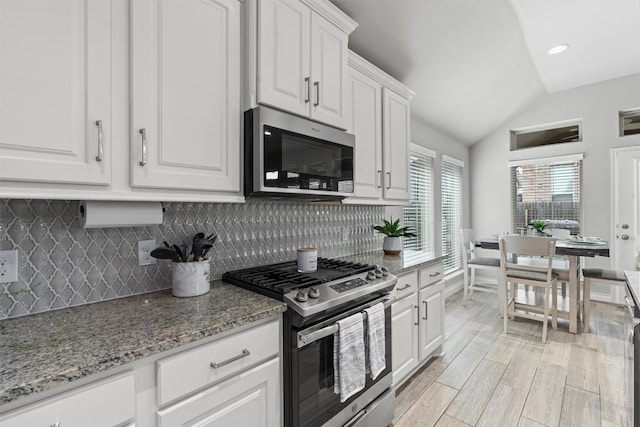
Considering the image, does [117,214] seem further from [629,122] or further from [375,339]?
[629,122]

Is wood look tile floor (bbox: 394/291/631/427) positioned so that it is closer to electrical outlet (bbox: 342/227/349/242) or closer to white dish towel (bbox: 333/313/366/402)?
white dish towel (bbox: 333/313/366/402)

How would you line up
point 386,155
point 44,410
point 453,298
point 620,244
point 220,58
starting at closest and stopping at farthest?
1. point 44,410
2. point 220,58
3. point 386,155
4. point 620,244
5. point 453,298

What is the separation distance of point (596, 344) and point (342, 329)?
2975 millimetres

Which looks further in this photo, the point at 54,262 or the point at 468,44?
the point at 468,44

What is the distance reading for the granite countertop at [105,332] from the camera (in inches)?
29.4

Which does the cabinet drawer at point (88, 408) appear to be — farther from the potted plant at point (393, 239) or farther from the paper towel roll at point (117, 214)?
the potted plant at point (393, 239)

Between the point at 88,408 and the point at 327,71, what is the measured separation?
6.05 feet

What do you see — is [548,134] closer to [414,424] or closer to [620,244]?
[620,244]

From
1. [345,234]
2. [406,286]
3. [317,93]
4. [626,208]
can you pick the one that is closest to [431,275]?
[406,286]

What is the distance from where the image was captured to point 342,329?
4.73ft

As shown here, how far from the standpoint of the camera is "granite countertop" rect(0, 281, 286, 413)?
2.45 ft

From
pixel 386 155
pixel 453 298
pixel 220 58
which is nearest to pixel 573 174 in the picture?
pixel 453 298

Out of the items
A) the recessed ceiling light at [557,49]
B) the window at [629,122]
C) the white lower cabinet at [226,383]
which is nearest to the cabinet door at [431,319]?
the white lower cabinet at [226,383]

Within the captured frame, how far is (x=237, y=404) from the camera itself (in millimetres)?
1116
